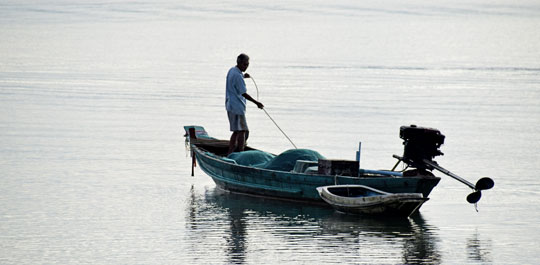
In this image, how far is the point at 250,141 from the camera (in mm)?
21484

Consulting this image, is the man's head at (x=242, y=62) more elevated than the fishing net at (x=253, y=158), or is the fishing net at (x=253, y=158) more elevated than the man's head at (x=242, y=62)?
the man's head at (x=242, y=62)

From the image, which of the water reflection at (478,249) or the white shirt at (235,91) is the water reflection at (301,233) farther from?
the white shirt at (235,91)

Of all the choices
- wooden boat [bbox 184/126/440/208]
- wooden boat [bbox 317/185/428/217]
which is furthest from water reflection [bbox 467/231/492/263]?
wooden boat [bbox 184/126/440/208]

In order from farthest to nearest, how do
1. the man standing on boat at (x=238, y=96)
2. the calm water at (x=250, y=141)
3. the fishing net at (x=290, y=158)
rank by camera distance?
the man standing on boat at (x=238, y=96) < the fishing net at (x=290, y=158) < the calm water at (x=250, y=141)

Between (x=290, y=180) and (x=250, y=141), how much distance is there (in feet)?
23.5

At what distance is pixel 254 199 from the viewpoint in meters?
15.2

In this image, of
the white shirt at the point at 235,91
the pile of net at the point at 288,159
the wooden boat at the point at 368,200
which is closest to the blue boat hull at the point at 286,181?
the wooden boat at the point at 368,200

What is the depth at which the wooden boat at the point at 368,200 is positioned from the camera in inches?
524

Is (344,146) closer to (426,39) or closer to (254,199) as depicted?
(254,199)

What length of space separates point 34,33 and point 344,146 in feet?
146

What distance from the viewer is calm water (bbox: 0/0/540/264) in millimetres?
12328

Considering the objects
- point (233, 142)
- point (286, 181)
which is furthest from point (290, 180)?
point (233, 142)

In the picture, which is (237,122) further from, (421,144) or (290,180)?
(421,144)

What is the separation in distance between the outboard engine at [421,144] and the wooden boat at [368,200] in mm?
654
